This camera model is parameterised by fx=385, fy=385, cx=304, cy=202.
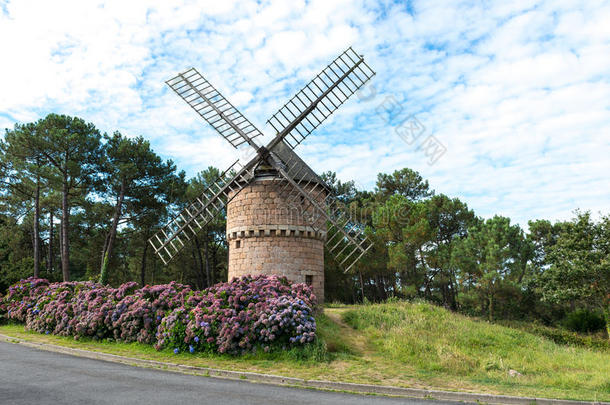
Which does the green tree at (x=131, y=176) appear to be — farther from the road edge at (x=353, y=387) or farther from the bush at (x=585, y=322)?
the bush at (x=585, y=322)

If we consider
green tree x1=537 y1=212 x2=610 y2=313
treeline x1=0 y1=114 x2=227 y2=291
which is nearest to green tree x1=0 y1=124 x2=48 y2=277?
treeline x1=0 y1=114 x2=227 y2=291

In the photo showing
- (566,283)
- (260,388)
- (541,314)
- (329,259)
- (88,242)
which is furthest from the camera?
(88,242)

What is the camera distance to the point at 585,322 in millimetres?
24484

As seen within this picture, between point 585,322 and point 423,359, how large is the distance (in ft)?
68.4

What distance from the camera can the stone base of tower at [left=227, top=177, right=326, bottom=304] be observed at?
16.6 metres

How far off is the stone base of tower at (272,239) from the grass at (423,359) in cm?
322

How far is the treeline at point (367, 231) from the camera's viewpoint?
74.3 ft

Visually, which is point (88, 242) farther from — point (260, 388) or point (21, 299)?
point (260, 388)

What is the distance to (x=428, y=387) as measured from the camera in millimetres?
7949

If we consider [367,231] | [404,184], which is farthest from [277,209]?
[404,184]

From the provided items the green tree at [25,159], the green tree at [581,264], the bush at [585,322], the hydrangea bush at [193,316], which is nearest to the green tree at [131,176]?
the green tree at [25,159]

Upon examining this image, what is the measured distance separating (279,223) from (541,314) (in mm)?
23010

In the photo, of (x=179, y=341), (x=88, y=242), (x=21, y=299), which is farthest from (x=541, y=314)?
(x=88, y=242)

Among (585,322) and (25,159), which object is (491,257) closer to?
(585,322)
